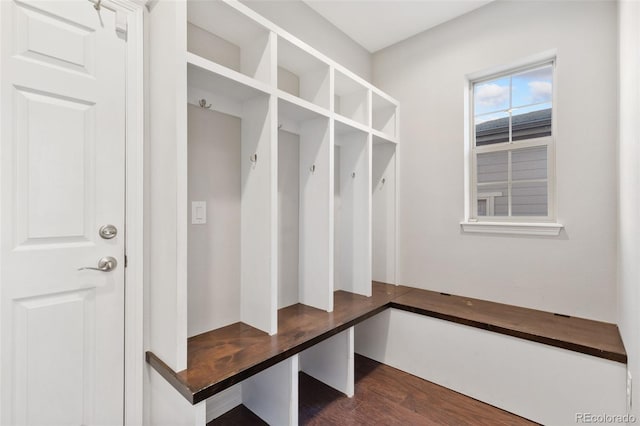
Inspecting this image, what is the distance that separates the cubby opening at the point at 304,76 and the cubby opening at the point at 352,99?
24 centimetres

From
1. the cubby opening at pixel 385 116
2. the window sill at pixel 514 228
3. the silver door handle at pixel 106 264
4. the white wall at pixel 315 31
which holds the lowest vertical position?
the silver door handle at pixel 106 264

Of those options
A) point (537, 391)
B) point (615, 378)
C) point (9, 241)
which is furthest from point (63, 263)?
point (615, 378)

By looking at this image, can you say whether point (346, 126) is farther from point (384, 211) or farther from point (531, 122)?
point (531, 122)

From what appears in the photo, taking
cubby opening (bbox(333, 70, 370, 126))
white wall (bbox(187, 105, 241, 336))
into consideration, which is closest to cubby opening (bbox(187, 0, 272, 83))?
white wall (bbox(187, 105, 241, 336))

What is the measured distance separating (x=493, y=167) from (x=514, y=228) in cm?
55

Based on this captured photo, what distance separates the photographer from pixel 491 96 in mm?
2615

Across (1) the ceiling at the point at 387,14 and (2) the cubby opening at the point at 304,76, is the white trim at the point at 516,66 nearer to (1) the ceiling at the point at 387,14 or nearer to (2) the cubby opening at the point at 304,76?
(1) the ceiling at the point at 387,14

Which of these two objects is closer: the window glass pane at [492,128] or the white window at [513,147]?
the white window at [513,147]

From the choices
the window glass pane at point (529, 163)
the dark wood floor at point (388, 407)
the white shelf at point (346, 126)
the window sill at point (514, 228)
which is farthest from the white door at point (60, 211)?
the window glass pane at point (529, 163)

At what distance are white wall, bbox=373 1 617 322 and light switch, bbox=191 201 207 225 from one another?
1.89 meters

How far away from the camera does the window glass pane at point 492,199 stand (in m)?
2.52

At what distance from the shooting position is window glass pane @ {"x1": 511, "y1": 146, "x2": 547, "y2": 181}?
2338 mm

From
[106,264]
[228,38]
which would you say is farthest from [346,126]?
[106,264]

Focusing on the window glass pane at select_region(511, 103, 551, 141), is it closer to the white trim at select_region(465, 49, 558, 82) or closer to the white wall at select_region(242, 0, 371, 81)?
the white trim at select_region(465, 49, 558, 82)
